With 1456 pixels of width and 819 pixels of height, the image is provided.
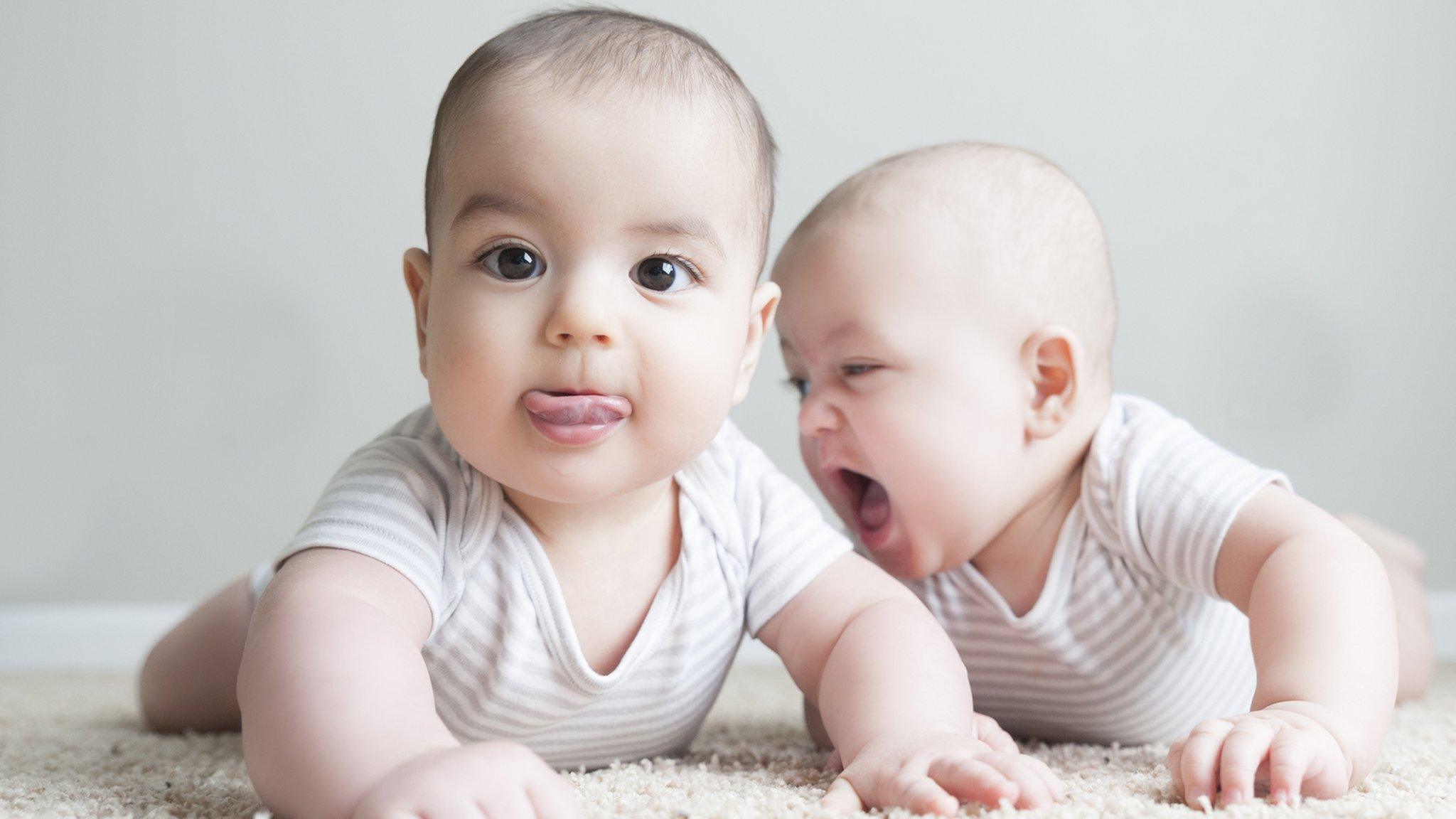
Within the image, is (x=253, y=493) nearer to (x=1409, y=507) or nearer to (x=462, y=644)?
(x=462, y=644)

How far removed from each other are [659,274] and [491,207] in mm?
117

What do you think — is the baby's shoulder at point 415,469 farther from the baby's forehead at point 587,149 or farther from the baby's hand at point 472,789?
the baby's hand at point 472,789

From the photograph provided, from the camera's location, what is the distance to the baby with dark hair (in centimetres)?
76

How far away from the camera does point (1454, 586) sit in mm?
2025

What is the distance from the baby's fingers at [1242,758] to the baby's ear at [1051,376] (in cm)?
39

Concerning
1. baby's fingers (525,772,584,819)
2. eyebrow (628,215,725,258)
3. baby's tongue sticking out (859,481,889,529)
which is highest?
eyebrow (628,215,725,258)

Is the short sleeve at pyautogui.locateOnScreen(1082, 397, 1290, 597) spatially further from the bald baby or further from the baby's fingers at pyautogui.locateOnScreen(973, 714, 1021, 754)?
the baby's fingers at pyautogui.locateOnScreen(973, 714, 1021, 754)

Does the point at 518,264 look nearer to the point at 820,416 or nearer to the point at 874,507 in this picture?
the point at 820,416

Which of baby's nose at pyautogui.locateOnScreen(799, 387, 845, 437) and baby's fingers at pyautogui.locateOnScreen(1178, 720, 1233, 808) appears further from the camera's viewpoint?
baby's nose at pyautogui.locateOnScreen(799, 387, 845, 437)

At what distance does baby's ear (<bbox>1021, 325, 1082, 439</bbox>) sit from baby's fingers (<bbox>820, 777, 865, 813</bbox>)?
45 centimetres

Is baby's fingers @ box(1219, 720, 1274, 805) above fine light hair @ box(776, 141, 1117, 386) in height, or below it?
below

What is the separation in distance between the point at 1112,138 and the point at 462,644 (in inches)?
55.8

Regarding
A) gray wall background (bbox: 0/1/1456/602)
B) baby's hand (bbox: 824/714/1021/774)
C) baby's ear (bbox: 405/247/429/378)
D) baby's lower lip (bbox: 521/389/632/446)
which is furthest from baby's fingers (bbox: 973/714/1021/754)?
gray wall background (bbox: 0/1/1456/602)

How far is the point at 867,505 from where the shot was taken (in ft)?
4.02
